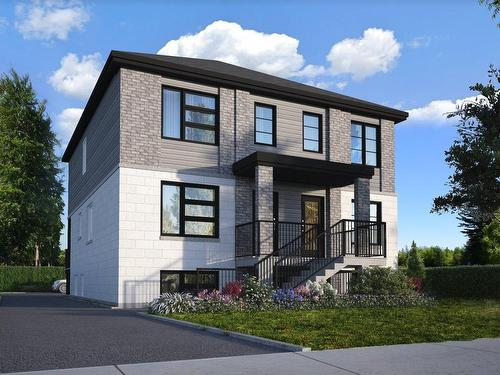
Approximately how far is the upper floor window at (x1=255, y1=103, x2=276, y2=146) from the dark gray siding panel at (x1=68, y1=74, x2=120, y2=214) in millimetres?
4963

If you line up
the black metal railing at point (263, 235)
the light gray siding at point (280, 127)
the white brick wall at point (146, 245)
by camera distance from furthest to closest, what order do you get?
the light gray siding at point (280, 127), the black metal railing at point (263, 235), the white brick wall at point (146, 245)

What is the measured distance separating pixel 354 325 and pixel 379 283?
21.1 ft

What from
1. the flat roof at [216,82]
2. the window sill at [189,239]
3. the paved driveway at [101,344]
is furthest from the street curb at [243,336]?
the flat roof at [216,82]

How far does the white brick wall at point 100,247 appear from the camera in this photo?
17677 millimetres

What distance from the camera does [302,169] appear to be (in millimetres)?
18125

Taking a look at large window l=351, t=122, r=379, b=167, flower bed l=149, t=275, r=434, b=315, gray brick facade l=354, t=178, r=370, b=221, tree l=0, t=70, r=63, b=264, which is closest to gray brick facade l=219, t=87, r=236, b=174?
gray brick facade l=354, t=178, r=370, b=221

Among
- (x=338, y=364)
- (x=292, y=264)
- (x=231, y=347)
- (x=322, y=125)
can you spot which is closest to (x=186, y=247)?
(x=292, y=264)

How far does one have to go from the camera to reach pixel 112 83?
1900 cm

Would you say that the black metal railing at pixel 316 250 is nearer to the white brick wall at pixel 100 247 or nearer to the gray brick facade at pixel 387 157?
the gray brick facade at pixel 387 157

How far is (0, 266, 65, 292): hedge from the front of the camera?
3934 cm

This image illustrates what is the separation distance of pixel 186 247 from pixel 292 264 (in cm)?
342

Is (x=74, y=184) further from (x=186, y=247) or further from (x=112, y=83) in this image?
(x=186, y=247)

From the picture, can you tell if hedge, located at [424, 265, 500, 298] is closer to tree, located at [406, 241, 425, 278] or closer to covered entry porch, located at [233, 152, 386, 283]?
tree, located at [406, 241, 425, 278]

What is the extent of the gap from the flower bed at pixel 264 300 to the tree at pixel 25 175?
1284 inches
